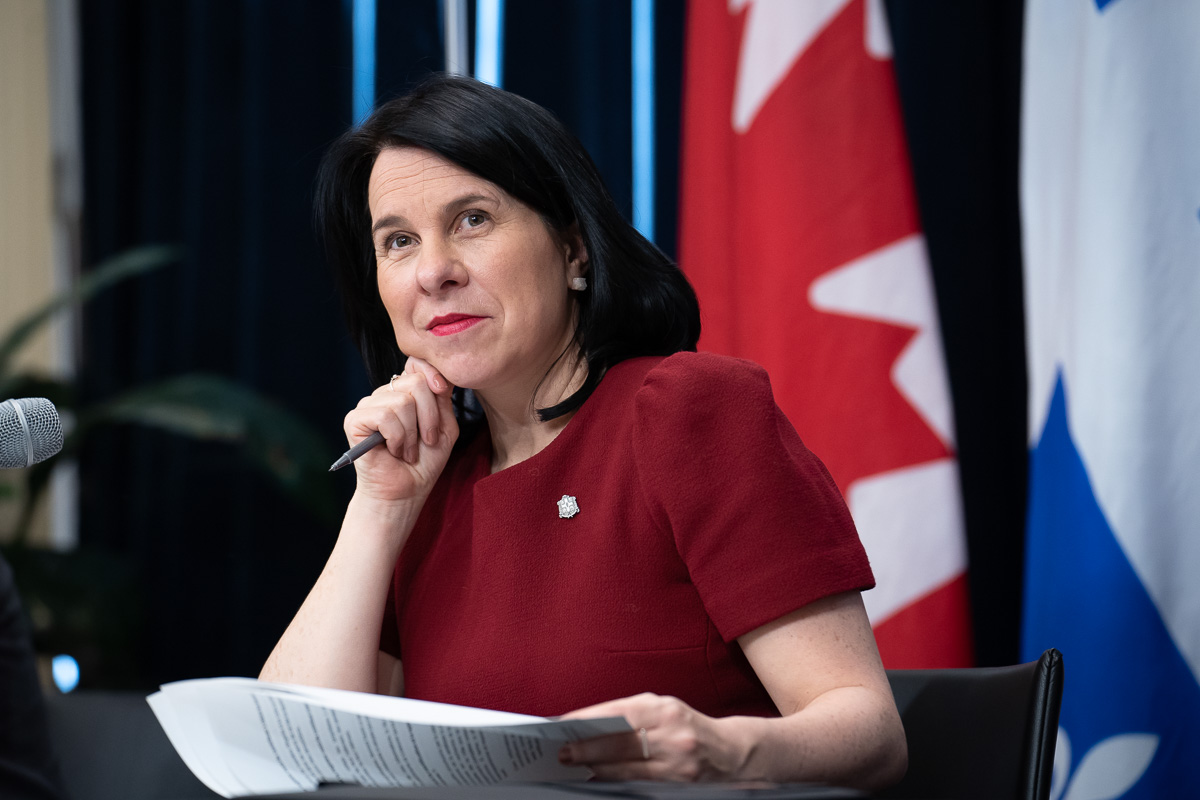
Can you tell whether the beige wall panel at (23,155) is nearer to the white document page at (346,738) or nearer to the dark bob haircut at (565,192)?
the dark bob haircut at (565,192)

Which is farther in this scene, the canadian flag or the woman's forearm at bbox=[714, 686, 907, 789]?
the canadian flag

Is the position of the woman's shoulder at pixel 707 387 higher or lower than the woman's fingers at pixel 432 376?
higher

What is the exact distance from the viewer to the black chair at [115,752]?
48.7 inches

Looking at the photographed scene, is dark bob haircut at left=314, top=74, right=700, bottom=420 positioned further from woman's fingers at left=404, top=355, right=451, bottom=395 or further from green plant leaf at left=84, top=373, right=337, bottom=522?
green plant leaf at left=84, top=373, right=337, bottom=522

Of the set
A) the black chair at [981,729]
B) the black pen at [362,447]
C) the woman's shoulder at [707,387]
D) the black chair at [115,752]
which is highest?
the woman's shoulder at [707,387]

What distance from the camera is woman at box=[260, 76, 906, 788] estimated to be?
3.11ft

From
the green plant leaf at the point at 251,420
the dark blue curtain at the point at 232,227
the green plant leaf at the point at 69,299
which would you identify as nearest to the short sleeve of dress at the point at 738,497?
the dark blue curtain at the point at 232,227

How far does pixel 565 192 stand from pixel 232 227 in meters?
2.22

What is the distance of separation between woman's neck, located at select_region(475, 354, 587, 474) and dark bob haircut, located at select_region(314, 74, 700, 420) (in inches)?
1.0

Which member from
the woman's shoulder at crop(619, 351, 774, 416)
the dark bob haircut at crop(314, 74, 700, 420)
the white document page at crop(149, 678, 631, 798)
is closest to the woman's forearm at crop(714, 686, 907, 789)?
the white document page at crop(149, 678, 631, 798)

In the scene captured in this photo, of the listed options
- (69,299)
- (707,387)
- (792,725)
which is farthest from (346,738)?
(69,299)

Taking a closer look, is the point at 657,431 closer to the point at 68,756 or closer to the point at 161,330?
the point at 68,756

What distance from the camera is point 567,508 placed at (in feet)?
3.75

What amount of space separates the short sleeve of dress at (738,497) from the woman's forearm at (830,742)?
97mm
